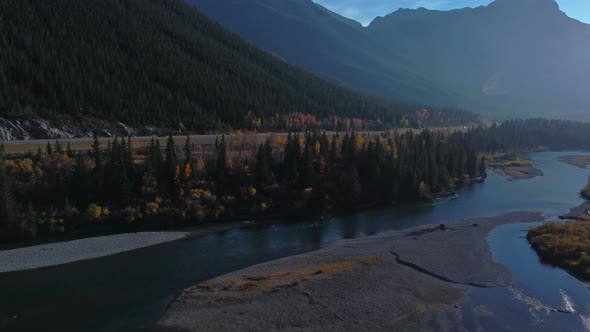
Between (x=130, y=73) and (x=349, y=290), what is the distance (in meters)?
118

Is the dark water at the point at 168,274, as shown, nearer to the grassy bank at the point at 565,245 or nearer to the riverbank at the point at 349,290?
the grassy bank at the point at 565,245

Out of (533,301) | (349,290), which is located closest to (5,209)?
(349,290)

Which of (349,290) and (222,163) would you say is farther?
(222,163)

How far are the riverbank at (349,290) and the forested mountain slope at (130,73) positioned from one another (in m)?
75.9

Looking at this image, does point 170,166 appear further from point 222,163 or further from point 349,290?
point 349,290

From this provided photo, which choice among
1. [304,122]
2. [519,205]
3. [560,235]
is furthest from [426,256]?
[304,122]

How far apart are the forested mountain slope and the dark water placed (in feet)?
203

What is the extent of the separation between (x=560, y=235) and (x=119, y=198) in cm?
6065

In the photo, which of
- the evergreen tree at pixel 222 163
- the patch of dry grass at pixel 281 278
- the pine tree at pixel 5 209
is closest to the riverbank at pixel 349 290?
the patch of dry grass at pixel 281 278

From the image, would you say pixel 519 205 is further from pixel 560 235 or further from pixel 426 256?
pixel 426 256

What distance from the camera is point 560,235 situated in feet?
183

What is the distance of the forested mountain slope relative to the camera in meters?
109

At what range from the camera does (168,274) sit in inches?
1775

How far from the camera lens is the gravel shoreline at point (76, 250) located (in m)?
46.8
